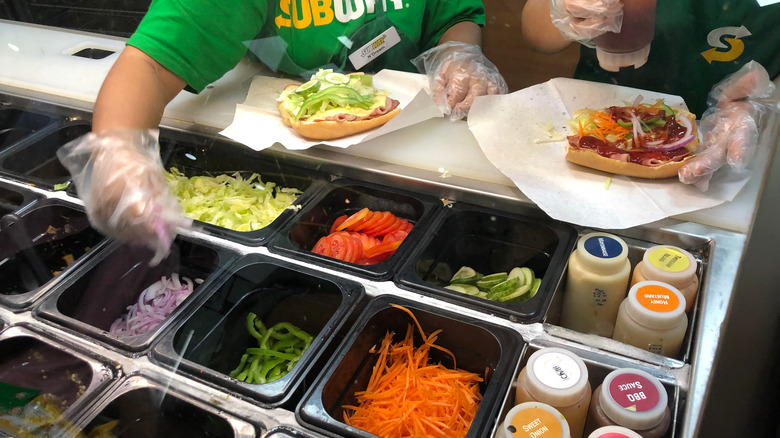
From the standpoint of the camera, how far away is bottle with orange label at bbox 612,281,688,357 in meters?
1.14

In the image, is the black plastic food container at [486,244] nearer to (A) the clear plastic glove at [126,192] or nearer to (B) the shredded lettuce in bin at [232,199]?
(B) the shredded lettuce in bin at [232,199]

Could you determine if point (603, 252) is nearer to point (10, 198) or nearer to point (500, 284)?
point (500, 284)

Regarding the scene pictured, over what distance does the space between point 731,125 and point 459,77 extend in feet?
2.93

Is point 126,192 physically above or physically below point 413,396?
above

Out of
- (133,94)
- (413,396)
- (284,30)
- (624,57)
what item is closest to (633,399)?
(413,396)

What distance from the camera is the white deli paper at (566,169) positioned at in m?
1.52

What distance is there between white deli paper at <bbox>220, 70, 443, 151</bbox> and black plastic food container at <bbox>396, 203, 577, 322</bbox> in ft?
1.49

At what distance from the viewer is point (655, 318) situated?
3.73ft

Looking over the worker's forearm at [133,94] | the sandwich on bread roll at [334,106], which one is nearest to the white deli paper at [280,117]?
the sandwich on bread roll at [334,106]

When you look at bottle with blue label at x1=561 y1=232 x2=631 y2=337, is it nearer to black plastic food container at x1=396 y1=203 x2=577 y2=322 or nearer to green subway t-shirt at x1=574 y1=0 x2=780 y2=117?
black plastic food container at x1=396 y1=203 x2=577 y2=322

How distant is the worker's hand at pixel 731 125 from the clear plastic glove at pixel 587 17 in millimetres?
Answer: 465

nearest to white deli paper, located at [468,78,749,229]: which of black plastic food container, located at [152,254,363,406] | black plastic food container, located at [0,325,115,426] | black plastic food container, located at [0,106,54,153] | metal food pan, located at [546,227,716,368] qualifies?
metal food pan, located at [546,227,716,368]

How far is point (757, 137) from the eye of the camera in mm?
1490

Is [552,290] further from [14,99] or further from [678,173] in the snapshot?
[14,99]
